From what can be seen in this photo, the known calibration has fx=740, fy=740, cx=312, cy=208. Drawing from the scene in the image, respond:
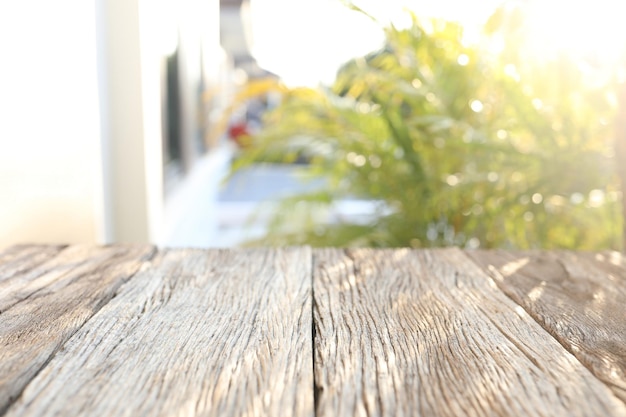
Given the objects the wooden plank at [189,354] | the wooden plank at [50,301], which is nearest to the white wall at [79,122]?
the wooden plank at [50,301]

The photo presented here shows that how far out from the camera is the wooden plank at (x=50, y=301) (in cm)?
47

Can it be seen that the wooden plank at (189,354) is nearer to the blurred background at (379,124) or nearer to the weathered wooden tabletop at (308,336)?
the weathered wooden tabletop at (308,336)

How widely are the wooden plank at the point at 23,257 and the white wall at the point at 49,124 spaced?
4.5 inches

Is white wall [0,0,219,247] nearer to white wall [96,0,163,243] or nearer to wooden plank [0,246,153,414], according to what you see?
white wall [96,0,163,243]

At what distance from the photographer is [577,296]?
70 centimetres

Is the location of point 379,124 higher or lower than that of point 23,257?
higher

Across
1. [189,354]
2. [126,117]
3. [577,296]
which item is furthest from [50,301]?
[126,117]

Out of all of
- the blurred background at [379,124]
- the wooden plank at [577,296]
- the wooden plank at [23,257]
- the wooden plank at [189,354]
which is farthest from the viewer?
the blurred background at [379,124]

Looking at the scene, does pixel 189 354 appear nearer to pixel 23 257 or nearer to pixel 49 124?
pixel 23 257

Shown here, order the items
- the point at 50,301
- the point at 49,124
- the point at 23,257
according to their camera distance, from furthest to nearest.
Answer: the point at 49,124
the point at 23,257
the point at 50,301

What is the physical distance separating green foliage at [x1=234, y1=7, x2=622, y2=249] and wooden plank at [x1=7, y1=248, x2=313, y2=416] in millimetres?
696

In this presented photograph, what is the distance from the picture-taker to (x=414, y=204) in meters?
1.50

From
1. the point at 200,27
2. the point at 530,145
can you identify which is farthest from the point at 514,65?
the point at 200,27

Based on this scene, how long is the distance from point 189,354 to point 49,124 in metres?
0.76
